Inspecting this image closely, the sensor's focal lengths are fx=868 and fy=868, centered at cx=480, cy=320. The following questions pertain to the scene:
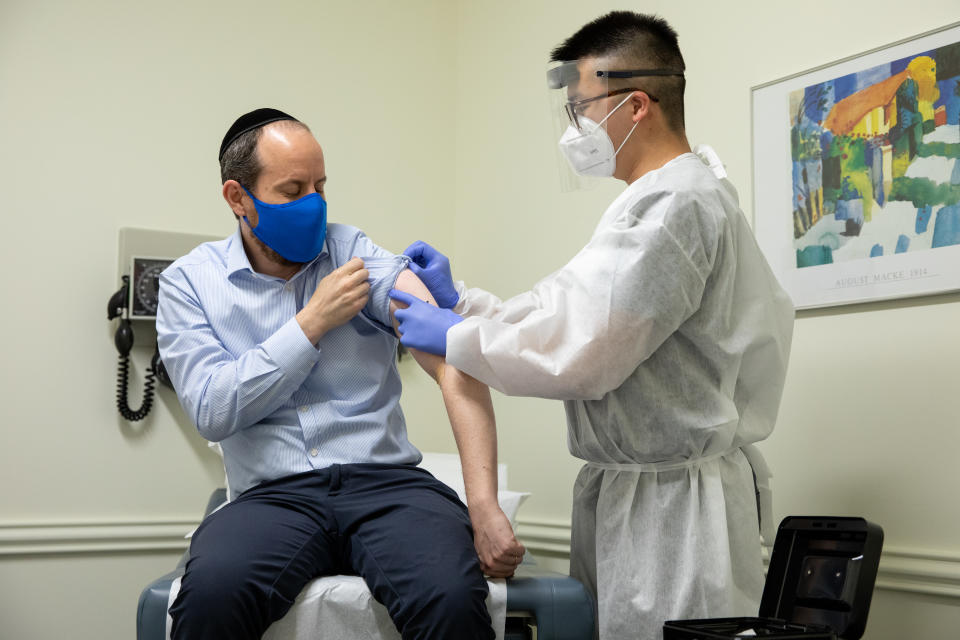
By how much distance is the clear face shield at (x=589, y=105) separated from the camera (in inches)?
68.6

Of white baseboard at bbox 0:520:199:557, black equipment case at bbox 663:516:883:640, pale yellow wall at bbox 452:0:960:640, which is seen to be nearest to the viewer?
black equipment case at bbox 663:516:883:640

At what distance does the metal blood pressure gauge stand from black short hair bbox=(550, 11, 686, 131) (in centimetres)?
145

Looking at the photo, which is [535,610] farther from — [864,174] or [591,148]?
[864,174]

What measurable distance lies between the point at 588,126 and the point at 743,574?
92 cm

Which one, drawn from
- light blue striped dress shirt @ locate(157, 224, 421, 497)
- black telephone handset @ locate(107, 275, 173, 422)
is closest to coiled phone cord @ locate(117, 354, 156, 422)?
black telephone handset @ locate(107, 275, 173, 422)

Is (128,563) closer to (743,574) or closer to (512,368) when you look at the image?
(512,368)

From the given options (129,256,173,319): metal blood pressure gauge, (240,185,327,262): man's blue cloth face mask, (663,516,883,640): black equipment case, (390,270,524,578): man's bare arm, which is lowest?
(663,516,883,640): black equipment case

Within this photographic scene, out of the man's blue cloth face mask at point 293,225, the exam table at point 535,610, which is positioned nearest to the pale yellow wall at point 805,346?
the exam table at point 535,610

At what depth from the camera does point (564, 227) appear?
2.86 m

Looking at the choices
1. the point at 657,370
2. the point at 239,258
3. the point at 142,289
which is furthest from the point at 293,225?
the point at 142,289

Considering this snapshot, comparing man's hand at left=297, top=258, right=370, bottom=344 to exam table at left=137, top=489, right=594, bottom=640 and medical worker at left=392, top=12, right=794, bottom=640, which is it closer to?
medical worker at left=392, top=12, right=794, bottom=640

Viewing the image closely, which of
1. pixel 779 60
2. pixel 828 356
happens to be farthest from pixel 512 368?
pixel 779 60

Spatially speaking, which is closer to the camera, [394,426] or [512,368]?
[512,368]

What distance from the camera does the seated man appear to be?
1.34 meters
